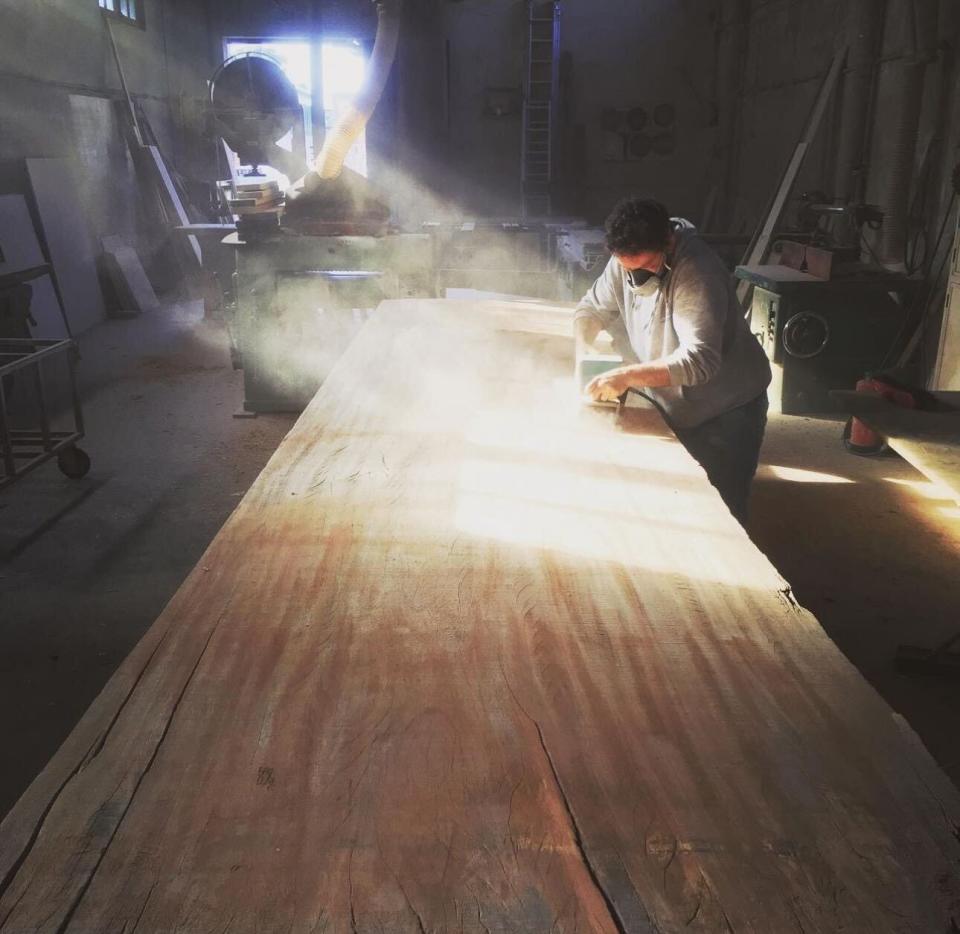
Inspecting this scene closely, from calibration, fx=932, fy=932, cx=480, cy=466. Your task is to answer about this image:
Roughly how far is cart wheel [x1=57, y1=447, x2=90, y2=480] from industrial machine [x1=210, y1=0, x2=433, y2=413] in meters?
1.32

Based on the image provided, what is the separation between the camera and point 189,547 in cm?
417

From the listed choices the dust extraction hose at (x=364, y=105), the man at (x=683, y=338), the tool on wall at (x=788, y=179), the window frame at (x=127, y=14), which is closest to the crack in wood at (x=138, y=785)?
the man at (x=683, y=338)

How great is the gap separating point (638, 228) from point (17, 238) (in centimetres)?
690

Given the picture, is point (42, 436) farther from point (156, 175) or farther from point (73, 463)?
point (156, 175)

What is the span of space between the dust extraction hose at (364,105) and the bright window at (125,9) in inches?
207

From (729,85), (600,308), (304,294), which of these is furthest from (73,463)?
(729,85)

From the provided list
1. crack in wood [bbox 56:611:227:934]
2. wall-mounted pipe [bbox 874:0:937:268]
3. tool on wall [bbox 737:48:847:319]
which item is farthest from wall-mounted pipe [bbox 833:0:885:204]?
crack in wood [bbox 56:611:227:934]

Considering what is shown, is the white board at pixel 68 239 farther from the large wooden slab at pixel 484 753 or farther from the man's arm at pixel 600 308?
the large wooden slab at pixel 484 753

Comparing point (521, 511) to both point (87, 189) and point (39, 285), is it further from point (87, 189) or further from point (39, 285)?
point (87, 189)

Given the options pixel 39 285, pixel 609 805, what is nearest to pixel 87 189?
pixel 39 285

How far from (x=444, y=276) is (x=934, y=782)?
314 inches

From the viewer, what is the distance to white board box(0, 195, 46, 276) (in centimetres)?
761

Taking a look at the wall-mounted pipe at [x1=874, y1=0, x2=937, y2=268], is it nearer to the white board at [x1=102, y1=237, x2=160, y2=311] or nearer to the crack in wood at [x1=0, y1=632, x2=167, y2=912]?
the crack in wood at [x1=0, y1=632, x2=167, y2=912]

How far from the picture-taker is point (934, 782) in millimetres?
1093
